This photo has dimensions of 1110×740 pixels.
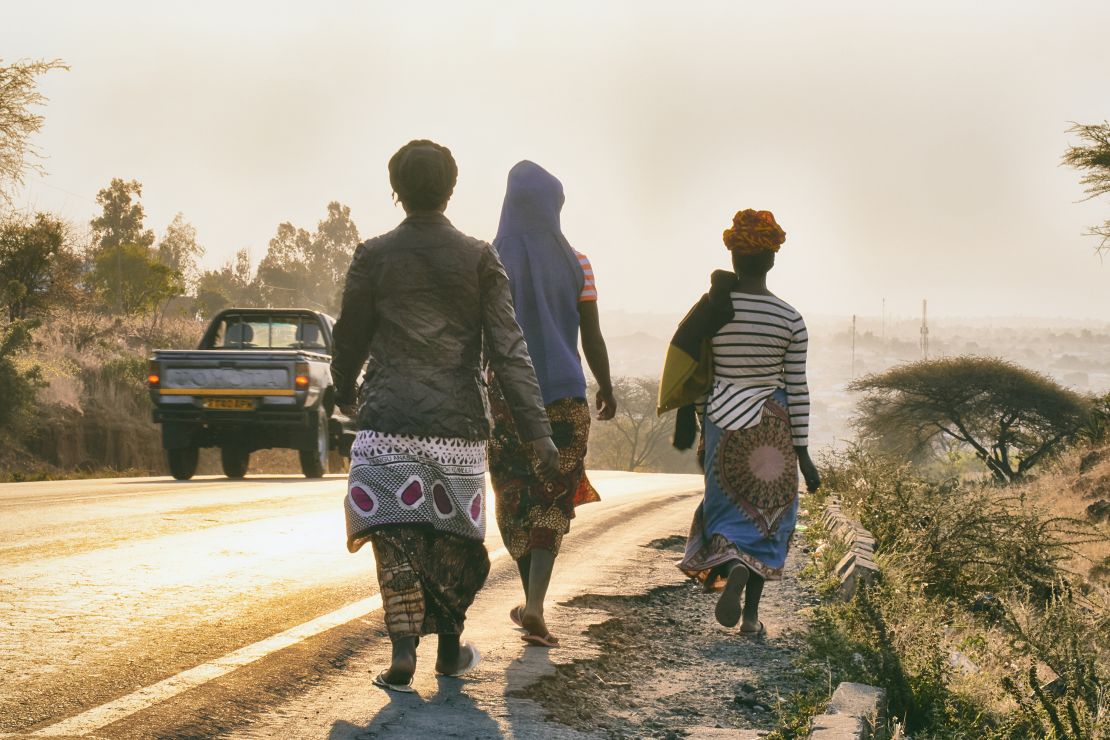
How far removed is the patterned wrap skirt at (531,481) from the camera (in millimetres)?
5930

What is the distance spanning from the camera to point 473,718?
166 inches

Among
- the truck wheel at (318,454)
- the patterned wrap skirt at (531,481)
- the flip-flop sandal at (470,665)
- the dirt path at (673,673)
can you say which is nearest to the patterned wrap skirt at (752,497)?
the dirt path at (673,673)

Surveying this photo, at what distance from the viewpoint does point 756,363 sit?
20.8 feet

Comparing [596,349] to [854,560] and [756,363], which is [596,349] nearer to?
[756,363]

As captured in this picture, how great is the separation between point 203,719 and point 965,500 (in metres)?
7.16

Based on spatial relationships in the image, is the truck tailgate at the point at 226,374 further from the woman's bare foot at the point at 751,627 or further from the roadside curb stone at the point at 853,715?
the roadside curb stone at the point at 853,715

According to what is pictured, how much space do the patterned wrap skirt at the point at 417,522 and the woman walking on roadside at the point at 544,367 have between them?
1109mm

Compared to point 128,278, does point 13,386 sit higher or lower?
lower

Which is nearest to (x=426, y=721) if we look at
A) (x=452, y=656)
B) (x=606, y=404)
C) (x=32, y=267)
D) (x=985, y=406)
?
(x=452, y=656)

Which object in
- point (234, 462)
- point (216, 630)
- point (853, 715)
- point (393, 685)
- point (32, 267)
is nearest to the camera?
point (853, 715)

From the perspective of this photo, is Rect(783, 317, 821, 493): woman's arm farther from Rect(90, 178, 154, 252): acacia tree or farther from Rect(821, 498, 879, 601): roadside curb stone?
Rect(90, 178, 154, 252): acacia tree

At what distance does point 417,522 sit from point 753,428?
2294 mm

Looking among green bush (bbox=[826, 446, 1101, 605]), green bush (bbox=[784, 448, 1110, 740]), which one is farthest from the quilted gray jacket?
green bush (bbox=[826, 446, 1101, 605])

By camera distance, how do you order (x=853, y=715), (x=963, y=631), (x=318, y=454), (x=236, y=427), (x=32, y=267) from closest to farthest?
1. (x=853, y=715)
2. (x=963, y=631)
3. (x=236, y=427)
4. (x=318, y=454)
5. (x=32, y=267)
